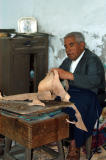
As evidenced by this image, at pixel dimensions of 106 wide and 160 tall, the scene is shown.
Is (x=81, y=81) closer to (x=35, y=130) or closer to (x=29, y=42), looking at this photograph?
(x=35, y=130)

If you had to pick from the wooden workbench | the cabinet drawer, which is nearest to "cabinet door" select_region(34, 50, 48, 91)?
the cabinet drawer

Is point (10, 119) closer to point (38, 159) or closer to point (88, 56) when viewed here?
point (38, 159)

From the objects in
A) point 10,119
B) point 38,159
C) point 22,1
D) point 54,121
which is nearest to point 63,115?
point 54,121

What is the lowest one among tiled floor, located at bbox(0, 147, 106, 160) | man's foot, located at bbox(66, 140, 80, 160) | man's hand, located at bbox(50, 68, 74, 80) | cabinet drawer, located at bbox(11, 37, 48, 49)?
tiled floor, located at bbox(0, 147, 106, 160)

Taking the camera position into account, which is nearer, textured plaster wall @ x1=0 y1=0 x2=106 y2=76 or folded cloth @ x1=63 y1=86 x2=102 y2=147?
folded cloth @ x1=63 y1=86 x2=102 y2=147

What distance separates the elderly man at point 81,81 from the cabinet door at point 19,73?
1.41 metres

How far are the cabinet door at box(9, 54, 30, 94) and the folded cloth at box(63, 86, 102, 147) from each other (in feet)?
5.14

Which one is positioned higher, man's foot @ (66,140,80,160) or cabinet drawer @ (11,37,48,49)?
cabinet drawer @ (11,37,48,49)

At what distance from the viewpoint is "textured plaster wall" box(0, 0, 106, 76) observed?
14.8 feet

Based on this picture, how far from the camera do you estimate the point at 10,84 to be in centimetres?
506

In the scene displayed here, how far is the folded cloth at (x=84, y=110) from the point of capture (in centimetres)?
349

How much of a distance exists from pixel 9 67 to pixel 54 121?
7.23 ft

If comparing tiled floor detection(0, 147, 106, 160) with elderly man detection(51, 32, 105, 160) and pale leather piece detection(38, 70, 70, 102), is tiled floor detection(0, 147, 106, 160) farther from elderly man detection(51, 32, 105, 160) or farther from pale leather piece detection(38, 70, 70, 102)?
pale leather piece detection(38, 70, 70, 102)

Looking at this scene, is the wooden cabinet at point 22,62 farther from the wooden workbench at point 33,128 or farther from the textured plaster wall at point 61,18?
the wooden workbench at point 33,128
